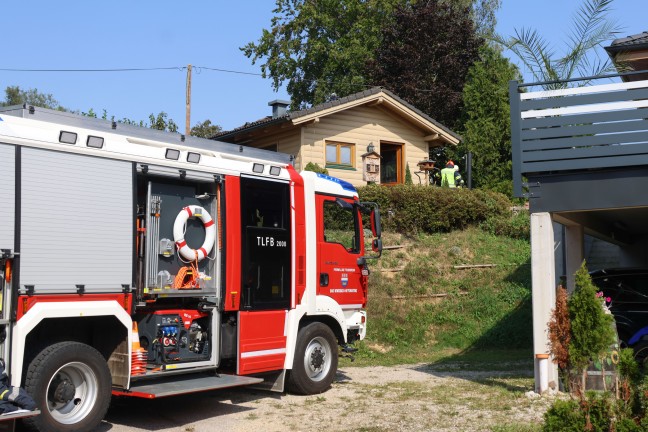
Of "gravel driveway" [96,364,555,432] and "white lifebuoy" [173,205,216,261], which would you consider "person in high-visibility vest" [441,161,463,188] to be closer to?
"gravel driveway" [96,364,555,432]

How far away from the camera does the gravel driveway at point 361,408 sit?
31.6 feet

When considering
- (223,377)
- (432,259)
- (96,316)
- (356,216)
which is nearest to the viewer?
(96,316)

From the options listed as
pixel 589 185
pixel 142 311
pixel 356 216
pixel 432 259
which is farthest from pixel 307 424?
pixel 432 259

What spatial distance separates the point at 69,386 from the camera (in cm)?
875

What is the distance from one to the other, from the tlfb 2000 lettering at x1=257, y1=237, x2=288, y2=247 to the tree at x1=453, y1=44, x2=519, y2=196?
61.5 ft

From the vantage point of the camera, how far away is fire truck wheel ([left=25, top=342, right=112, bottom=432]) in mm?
8297

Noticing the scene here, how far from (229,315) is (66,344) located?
2677 millimetres

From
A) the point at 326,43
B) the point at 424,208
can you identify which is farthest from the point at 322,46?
the point at 424,208

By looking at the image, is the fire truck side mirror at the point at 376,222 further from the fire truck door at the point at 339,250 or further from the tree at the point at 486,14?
the tree at the point at 486,14

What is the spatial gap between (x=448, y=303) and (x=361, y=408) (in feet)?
29.9

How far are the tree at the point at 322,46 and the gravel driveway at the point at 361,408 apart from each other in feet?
102

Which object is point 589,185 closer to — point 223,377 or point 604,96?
point 604,96

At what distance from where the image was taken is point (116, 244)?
9.25 metres

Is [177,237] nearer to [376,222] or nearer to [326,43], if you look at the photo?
[376,222]
